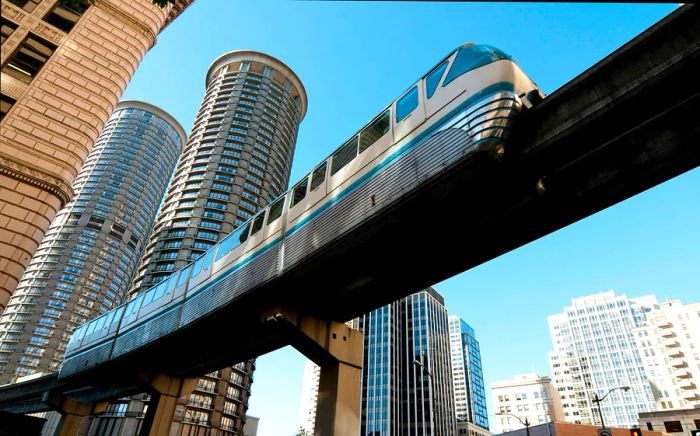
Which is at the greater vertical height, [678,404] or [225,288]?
[678,404]

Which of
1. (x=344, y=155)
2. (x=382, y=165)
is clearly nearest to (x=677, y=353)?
(x=344, y=155)

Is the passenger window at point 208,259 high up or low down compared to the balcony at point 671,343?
down

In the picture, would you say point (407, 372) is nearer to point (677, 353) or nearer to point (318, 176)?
point (677, 353)

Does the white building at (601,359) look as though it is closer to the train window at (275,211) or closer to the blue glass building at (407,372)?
the blue glass building at (407,372)

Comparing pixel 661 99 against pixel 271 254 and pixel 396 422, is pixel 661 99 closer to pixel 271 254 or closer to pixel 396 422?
pixel 271 254

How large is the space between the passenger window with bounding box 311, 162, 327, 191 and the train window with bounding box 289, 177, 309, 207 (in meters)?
0.38

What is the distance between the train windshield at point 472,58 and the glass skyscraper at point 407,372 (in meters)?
87.4

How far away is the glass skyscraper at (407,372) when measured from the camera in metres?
95.0

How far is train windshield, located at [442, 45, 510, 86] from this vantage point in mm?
8234

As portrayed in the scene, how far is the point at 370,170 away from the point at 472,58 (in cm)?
338

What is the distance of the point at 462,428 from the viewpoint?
117312mm

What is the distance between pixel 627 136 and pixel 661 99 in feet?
Result: 2.73

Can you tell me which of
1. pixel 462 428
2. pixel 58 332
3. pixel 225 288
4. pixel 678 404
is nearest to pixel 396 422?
pixel 462 428

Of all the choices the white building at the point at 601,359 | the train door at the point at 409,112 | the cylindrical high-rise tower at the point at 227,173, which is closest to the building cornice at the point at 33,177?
the train door at the point at 409,112
